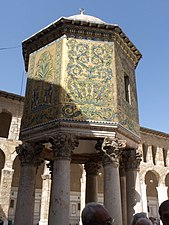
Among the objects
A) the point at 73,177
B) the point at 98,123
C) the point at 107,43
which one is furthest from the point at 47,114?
the point at 73,177

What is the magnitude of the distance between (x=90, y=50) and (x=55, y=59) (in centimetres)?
119

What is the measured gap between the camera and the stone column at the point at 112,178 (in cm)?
679

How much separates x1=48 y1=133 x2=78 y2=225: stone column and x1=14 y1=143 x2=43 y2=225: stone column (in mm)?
1058

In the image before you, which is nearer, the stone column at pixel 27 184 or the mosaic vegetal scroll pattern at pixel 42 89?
the stone column at pixel 27 184

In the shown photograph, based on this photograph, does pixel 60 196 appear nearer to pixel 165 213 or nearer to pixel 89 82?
pixel 89 82

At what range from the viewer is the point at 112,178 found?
7.16 meters

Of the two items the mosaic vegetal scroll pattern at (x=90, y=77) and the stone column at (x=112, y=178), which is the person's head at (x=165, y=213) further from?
the mosaic vegetal scroll pattern at (x=90, y=77)

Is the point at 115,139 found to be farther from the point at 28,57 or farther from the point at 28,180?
the point at 28,57

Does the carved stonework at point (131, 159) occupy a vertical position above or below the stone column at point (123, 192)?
above

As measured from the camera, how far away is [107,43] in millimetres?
8922

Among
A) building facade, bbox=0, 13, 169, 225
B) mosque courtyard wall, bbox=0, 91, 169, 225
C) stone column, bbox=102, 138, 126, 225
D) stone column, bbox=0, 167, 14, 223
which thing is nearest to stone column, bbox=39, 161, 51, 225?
mosque courtyard wall, bbox=0, 91, 169, 225

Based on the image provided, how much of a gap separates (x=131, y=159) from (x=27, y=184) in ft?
11.2

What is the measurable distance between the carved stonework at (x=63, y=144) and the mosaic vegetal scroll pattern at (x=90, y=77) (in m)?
0.70

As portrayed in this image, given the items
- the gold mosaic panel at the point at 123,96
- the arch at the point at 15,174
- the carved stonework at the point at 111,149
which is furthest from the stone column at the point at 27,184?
the arch at the point at 15,174
